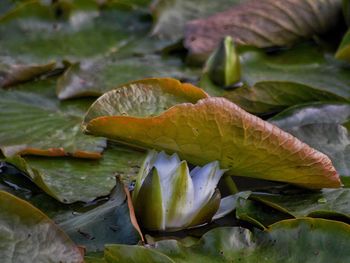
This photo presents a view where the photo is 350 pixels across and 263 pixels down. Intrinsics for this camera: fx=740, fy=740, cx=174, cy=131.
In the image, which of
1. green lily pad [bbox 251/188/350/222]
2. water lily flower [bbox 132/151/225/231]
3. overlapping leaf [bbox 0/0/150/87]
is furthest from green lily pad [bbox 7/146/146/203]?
overlapping leaf [bbox 0/0/150/87]

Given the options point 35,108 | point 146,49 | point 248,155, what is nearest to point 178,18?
point 146,49

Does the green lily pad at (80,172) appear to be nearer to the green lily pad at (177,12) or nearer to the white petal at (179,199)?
the white petal at (179,199)

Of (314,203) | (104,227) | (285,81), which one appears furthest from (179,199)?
(285,81)

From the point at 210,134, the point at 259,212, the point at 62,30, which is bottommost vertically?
the point at 62,30

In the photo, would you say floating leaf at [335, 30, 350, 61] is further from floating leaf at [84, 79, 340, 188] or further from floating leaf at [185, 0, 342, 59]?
floating leaf at [84, 79, 340, 188]

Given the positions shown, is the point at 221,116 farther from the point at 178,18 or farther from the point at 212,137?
the point at 178,18

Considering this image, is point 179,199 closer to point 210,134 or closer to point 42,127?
point 210,134
